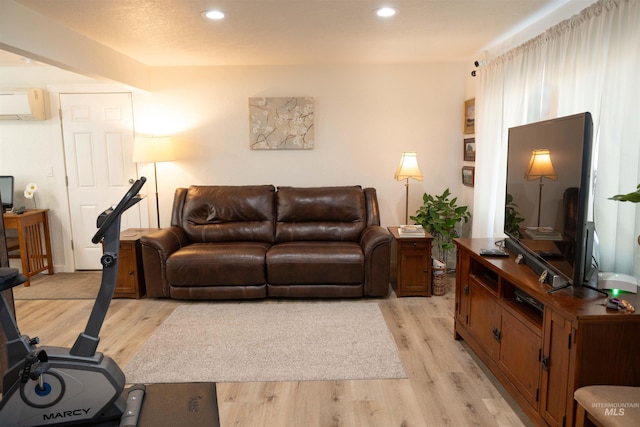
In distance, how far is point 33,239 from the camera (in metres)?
4.65

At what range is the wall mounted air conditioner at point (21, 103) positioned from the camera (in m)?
4.51

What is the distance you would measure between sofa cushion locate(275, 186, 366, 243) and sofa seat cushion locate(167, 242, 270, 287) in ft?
1.90

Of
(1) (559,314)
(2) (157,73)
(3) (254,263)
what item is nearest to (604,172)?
(1) (559,314)

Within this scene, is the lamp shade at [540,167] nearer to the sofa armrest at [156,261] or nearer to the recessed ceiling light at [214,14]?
the recessed ceiling light at [214,14]

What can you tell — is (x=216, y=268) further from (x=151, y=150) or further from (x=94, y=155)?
(x=94, y=155)

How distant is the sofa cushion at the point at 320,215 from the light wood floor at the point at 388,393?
1212 mm

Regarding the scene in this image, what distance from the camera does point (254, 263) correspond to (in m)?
3.78

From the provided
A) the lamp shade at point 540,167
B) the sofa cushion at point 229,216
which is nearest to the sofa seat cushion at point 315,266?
the sofa cushion at point 229,216

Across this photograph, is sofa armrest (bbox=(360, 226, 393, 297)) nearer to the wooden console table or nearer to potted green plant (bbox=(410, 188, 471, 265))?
potted green plant (bbox=(410, 188, 471, 265))

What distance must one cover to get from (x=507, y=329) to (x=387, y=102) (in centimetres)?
301

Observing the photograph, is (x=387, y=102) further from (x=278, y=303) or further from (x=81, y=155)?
(x=81, y=155)

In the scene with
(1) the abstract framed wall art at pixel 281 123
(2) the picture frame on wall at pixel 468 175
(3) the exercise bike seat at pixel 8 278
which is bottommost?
(3) the exercise bike seat at pixel 8 278

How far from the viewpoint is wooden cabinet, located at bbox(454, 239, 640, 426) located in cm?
165

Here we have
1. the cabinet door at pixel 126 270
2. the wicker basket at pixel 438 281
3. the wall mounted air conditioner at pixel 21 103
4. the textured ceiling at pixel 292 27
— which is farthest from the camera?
the wall mounted air conditioner at pixel 21 103
